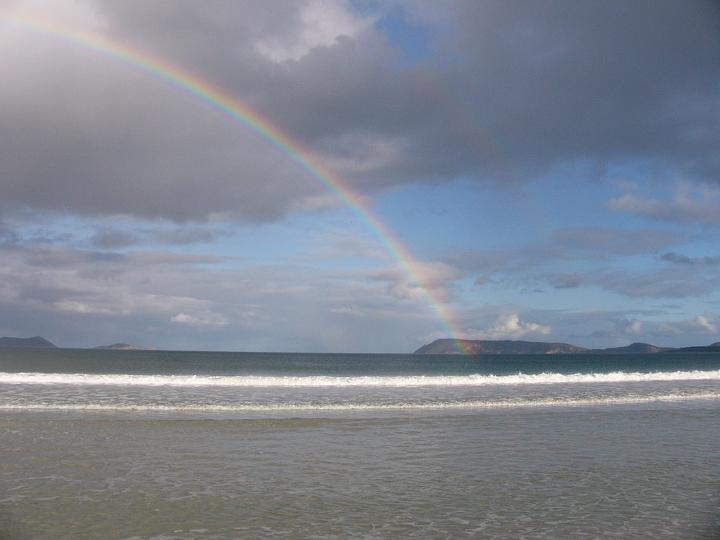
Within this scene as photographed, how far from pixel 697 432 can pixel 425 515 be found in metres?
12.1

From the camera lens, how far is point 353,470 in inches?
453

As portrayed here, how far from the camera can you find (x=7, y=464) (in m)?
11.7

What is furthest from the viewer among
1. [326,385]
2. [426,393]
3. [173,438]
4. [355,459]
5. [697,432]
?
[326,385]

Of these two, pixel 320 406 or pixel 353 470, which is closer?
pixel 353 470

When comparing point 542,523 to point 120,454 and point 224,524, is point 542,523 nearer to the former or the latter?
point 224,524

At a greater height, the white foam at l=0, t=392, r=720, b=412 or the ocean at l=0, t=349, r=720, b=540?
the white foam at l=0, t=392, r=720, b=412

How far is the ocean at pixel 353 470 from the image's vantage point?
8.25m

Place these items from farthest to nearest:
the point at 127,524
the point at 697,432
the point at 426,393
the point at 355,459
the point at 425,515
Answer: the point at 426,393 → the point at 697,432 → the point at 355,459 → the point at 425,515 → the point at 127,524

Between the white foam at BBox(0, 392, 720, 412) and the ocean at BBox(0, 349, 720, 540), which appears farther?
the white foam at BBox(0, 392, 720, 412)

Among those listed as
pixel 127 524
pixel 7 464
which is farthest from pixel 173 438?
pixel 127 524

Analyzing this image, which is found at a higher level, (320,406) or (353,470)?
(320,406)

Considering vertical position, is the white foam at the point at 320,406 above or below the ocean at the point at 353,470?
above

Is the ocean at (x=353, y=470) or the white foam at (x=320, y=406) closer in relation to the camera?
the ocean at (x=353, y=470)

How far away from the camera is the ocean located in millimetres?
8250
